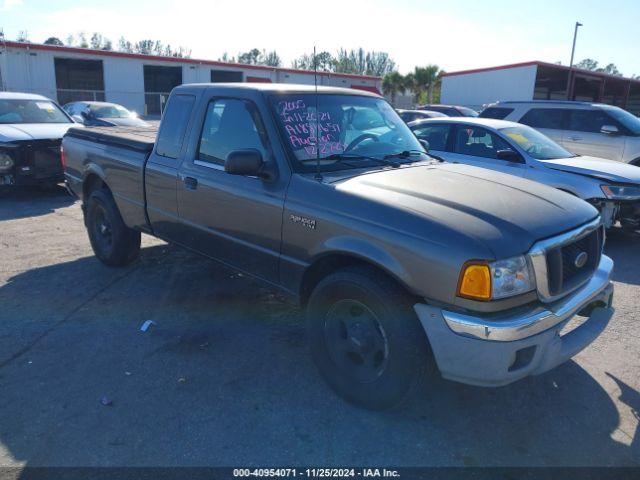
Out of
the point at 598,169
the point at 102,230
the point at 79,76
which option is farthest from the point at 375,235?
the point at 79,76

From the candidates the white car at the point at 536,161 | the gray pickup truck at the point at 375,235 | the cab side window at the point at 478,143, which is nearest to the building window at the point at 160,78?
the white car at the point at 536,161

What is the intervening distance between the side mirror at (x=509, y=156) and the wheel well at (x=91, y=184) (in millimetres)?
5117

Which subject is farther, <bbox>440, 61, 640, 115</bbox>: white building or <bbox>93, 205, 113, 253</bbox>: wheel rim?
<bbox>440, 61, 640, 115</bbox>: white building

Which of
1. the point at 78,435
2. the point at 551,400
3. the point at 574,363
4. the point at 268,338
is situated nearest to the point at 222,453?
the point at 78,435

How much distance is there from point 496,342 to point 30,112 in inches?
424

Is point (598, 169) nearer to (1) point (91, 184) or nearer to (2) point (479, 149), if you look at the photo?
(2) point (479, 149)

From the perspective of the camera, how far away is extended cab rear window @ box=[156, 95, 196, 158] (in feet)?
14.4

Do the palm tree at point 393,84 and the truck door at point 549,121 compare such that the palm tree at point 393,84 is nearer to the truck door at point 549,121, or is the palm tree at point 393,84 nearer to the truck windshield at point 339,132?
the truck door at point 549,121

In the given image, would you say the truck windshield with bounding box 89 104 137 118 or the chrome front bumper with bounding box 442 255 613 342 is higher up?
the truck windshield with bounding box 89 104 137 118

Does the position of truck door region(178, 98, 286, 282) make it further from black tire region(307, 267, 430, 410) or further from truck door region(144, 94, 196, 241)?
black tire region(307, 267, 430, 410)

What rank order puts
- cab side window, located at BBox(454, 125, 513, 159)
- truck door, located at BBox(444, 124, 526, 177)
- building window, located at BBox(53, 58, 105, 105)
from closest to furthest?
truck door, located at BBox(444, 124, 526, 177), cab side window, located at BBox(454, 125, 513, 159), building window, located at BBox(53, 58, 105, 105)

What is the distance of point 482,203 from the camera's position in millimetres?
3051

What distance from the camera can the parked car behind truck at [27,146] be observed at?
868 centimetres

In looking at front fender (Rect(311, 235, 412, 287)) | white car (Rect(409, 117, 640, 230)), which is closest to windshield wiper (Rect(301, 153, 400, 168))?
front fender (Rect(311, 235, 412, 287))
